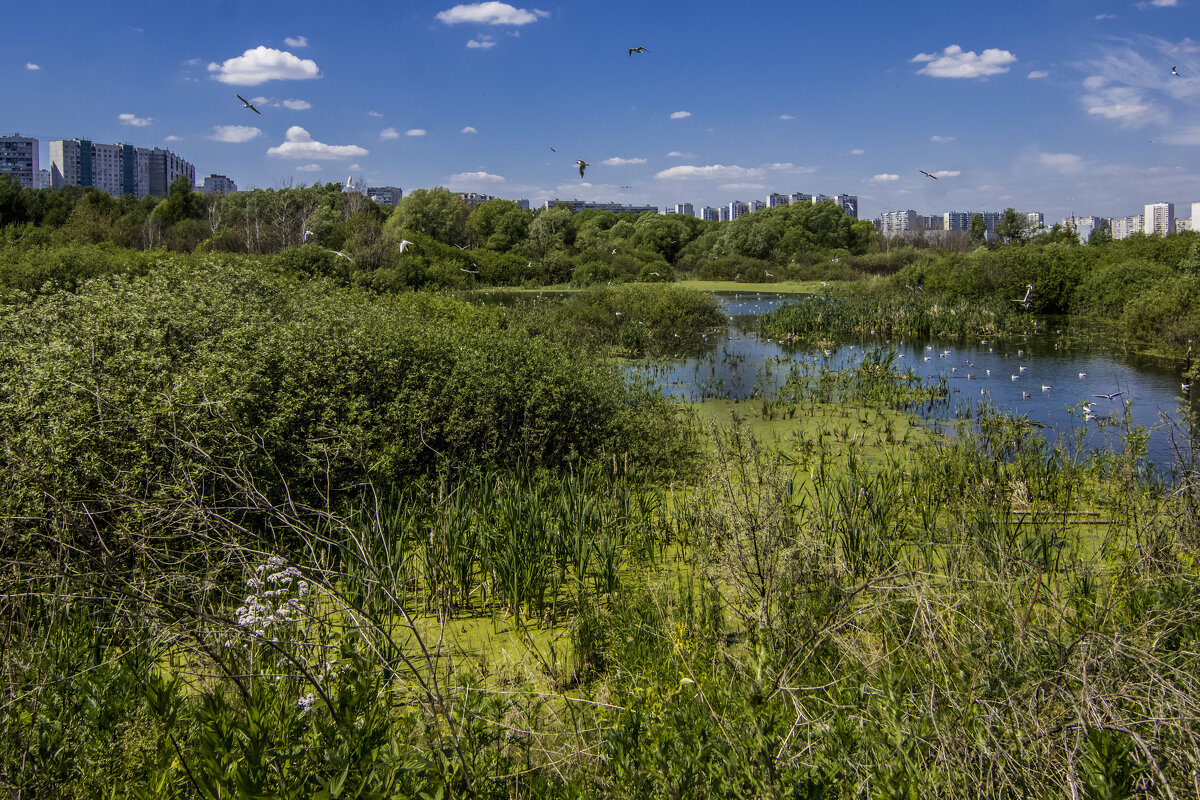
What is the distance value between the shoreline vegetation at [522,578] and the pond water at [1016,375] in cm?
127

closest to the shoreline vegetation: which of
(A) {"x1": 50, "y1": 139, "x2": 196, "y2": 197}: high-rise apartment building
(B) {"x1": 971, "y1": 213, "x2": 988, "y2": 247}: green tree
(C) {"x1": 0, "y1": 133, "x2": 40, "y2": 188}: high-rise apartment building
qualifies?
(B) {"x1": 971, "y1": 213, "x2": 988, "y2": 247}: green tree

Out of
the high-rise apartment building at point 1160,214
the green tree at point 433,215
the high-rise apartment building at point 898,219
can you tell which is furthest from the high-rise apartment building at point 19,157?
the high-rise apartment building at point 1160,214

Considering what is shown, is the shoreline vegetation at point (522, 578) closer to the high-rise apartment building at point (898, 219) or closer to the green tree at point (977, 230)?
the green tree at point (977, 230)

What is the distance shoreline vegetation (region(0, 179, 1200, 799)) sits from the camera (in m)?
2.33

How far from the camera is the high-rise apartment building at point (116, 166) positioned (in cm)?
13150

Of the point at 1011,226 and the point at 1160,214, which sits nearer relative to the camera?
the point at 1011,226

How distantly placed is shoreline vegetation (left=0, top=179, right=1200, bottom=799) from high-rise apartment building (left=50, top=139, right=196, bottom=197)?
147 m

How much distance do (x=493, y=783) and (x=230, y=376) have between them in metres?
4.03

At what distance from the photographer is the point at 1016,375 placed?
13836mm

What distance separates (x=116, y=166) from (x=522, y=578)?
16886 cm

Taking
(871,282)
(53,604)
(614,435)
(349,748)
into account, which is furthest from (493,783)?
(871,282)

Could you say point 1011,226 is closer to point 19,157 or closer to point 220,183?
point 220,183

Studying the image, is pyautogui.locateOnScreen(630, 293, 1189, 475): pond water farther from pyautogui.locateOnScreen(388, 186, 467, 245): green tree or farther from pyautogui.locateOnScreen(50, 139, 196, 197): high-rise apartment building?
pyautogui.locateOnScreen(50, 139, 196, 197): high-rise apartment building

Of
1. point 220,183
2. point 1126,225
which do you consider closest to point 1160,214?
point 1126,225
